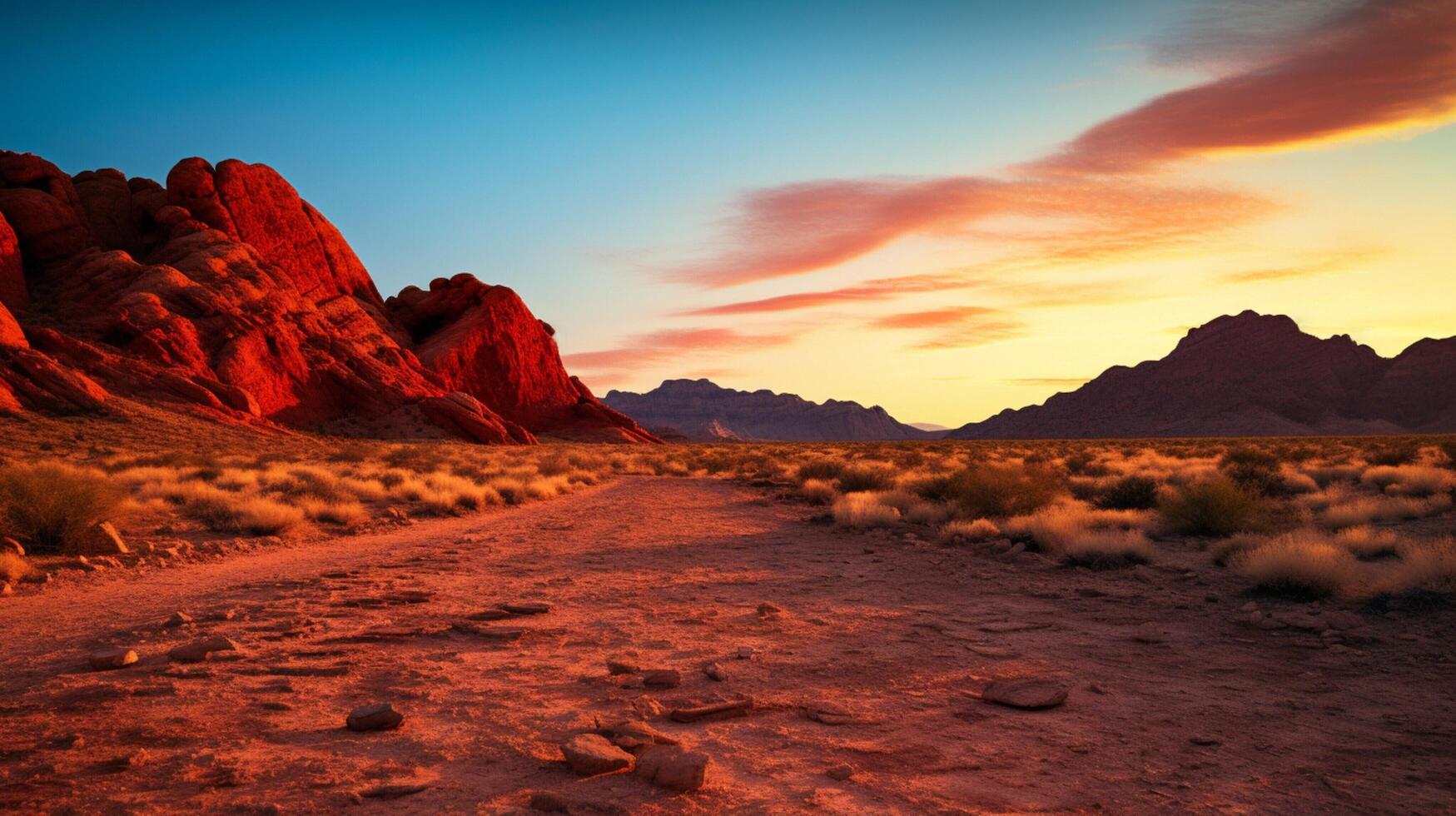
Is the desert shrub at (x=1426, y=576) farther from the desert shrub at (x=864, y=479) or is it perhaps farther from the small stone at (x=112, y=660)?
the desert shrub at (x=864, y=479)

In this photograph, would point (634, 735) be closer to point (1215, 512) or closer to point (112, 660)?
point (112, 660)

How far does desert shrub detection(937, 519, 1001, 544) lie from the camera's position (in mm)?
12672

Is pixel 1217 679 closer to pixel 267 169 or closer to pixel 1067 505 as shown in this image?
pixel 1067 505

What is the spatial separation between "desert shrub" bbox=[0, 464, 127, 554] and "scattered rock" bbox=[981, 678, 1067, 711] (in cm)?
1244

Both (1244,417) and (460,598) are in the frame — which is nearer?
(460,598)

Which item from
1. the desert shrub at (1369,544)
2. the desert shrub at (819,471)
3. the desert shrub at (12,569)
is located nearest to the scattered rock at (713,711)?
the desert shrub at (12,569)

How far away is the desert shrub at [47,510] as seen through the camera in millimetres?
10570

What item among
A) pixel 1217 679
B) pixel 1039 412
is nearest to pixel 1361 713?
pixel 1217 679

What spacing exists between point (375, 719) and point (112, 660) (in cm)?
274

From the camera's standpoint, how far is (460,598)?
872 cm

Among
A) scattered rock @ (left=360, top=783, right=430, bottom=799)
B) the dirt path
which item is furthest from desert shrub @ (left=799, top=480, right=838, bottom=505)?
scattered rock @ (left=360, top=783, right=430, bottom=799)

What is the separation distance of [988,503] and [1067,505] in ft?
4.79

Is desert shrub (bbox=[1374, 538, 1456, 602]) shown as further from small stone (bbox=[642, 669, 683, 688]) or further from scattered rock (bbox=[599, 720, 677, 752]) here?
scattered rock (bbox=[599, 720, 677, 752])

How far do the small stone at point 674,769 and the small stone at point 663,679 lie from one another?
4.86 ft
